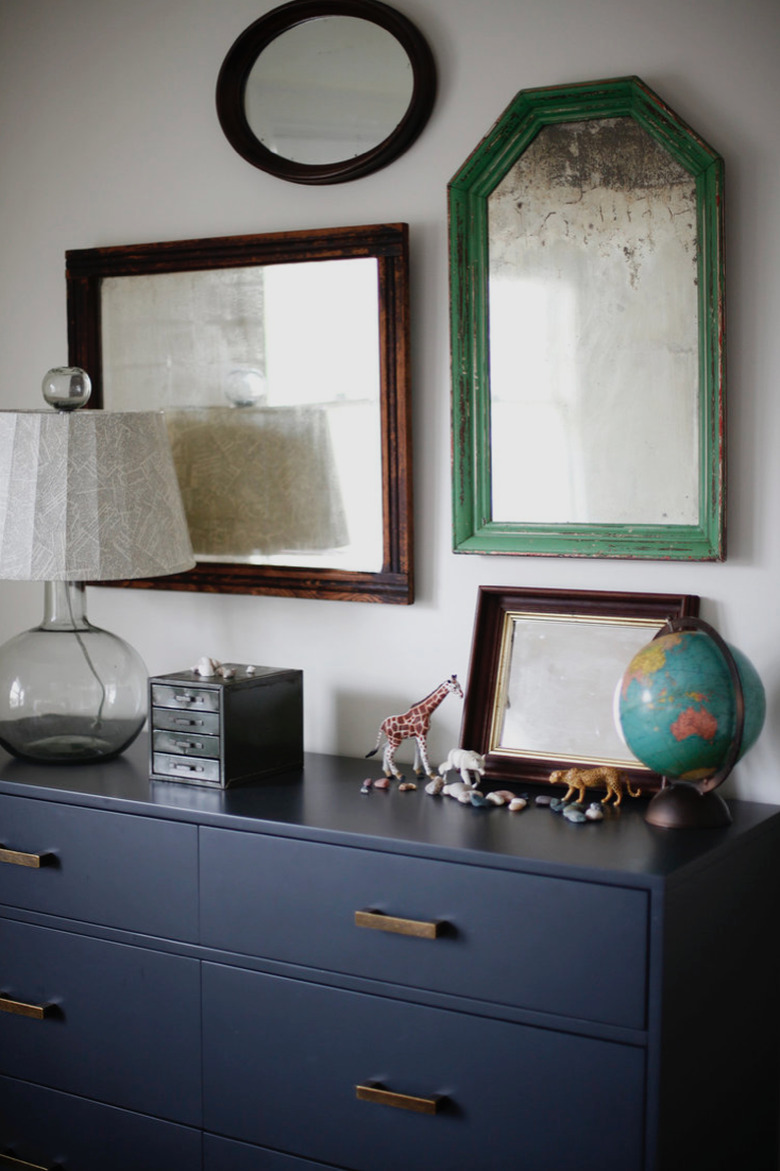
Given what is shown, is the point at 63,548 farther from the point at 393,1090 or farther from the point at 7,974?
the point at 393,1090

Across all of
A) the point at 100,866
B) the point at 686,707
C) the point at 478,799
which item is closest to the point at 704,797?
the point at 686,707

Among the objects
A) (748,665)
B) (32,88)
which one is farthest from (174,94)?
(748,665)

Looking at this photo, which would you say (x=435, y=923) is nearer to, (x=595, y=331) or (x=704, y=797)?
(x=704, y=797)

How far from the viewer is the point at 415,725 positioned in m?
2.11

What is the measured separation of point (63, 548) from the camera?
6.85 ft

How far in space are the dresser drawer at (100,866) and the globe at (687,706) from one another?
2.35 ft

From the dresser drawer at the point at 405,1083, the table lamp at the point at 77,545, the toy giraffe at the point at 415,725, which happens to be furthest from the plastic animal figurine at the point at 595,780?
the table lamp at the point at 77,545

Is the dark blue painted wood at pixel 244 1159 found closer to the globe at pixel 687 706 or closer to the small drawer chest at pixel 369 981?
the small drawer chest at pixel 369 981

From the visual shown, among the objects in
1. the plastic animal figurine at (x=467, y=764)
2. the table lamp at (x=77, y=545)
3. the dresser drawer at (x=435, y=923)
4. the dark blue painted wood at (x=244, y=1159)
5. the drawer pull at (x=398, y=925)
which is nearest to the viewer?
the dresser drawer at (x=435, y=923)

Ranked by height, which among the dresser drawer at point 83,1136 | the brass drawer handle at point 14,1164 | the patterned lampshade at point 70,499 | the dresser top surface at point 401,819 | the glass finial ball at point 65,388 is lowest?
the brass drawer handle at point 14,1164

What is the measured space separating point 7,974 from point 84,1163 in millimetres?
340

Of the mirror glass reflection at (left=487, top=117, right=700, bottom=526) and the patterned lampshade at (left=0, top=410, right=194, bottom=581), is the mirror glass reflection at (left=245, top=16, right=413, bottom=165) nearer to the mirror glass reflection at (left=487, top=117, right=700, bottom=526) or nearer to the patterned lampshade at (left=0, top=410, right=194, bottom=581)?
the mirror glass reflection at (left=487, top=117, right=700, bottom=526)

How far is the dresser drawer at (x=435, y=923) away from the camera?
1.61m

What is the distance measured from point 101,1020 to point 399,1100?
57 centimetres
